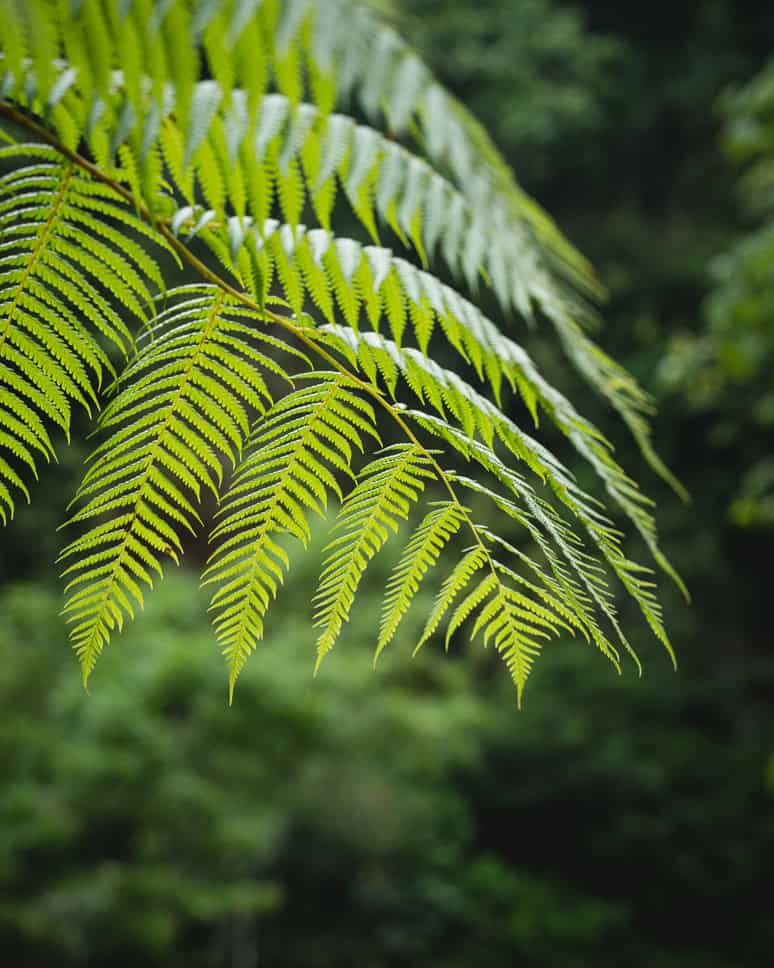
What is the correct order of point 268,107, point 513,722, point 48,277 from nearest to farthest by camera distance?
point 268,107
point 48,277
point 513,722

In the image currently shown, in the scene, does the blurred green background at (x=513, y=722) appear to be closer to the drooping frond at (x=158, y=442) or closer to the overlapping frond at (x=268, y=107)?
the overlapping frond at (x=268, y=107)

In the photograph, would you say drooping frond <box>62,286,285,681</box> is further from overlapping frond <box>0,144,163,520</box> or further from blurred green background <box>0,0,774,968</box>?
blurred green background <box>0,0,774,968</box>

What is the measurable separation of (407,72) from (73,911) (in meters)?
3.17

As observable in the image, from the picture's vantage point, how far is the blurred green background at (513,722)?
2.95 meters

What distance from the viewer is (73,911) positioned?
2.78 meters

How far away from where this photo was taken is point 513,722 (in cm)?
643

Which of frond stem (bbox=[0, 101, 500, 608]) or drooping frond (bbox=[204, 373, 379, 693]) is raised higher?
frond stem (bbox=[0, 101, 500, 608])

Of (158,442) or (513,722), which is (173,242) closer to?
(158,442)

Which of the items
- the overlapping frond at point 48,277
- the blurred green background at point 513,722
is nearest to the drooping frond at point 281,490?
the overlapping frond at point 48,277

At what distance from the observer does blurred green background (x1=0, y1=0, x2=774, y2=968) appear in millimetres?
2945

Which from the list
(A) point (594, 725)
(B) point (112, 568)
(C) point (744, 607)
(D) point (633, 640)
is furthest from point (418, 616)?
(C) point (744, 607)

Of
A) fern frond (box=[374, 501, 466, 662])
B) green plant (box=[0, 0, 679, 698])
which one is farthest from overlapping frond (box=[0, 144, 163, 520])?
fern frond (box=[374, 501, 466, 662])

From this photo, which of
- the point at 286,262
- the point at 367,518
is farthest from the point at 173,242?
the point at 367,518

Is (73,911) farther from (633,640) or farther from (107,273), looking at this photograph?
(633,640)
